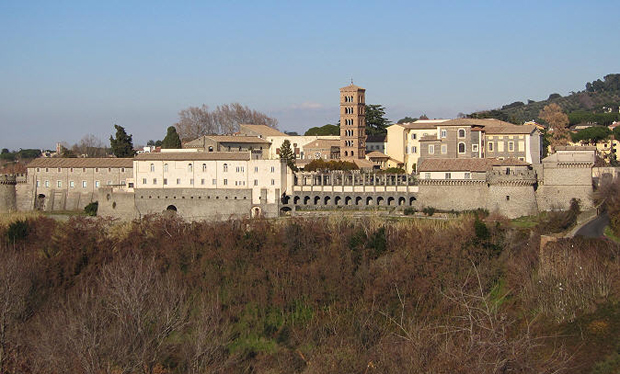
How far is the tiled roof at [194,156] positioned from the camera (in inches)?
2126

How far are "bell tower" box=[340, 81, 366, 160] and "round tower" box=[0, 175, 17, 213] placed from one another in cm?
2352

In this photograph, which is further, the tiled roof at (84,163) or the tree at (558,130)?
the tree at (558,130)

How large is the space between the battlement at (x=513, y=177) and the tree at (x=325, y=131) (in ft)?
99.8

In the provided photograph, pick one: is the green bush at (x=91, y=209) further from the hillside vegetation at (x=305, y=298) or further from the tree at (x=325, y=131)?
the tree at (x=325, y=131)

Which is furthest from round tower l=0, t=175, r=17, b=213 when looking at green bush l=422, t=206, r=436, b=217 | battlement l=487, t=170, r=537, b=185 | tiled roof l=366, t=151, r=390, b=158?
battlement l=487, t=170, r=537, b=185

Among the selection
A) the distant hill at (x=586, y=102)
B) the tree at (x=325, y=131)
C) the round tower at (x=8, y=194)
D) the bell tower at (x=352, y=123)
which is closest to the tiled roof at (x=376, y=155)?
the bell tower at (x=352, y=123)

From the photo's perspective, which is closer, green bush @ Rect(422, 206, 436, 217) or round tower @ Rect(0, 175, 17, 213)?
green bush @ Rect(422, 206, 436, 217)

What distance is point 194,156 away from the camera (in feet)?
179

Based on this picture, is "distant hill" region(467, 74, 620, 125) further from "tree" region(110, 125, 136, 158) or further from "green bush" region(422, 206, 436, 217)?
"green bush" region(422, 206, 436, 217)

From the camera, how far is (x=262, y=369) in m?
28.2

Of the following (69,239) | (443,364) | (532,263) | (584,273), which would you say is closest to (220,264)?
(69,239)

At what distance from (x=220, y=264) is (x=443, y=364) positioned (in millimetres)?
20092

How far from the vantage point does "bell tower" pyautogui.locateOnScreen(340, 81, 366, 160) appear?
65.6m

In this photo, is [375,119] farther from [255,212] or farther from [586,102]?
[586,102]
